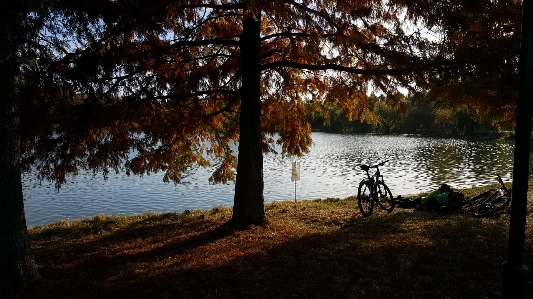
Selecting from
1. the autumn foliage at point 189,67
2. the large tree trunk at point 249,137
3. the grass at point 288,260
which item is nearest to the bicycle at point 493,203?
the grass at point 288,260

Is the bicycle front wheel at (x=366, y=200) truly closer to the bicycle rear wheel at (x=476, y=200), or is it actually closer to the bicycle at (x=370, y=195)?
the bicycle at (x=370, y=195)

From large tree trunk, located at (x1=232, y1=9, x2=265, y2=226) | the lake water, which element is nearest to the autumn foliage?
large tree trunk, located at (x1=232, y1=9, x2=265, y2=226)

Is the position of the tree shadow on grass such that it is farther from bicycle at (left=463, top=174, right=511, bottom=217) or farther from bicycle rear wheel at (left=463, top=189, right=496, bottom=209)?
bicycle rear wheel at (left=463, top=189, right=496, bottom=209)

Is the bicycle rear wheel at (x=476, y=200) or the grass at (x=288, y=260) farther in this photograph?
the bicycle rear wheel at (x=476, y=200)

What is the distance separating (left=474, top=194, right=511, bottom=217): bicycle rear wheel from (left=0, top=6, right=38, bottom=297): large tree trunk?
29.3 feet

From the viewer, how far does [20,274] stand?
17.2 feet

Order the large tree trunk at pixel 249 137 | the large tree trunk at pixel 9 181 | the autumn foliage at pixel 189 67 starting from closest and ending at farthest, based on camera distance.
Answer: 1. the large tree trunk at pixel 9 181
2. the autumn foliage at pixel 189 67
3. the large tree trunk at pixel 249 137

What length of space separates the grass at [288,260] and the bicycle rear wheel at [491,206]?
23 cm

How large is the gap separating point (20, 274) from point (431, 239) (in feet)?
21.0

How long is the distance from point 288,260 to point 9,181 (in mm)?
3958

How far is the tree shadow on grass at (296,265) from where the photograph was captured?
203 inches

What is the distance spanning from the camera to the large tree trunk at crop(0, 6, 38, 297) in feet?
16.5

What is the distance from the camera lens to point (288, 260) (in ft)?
20.4

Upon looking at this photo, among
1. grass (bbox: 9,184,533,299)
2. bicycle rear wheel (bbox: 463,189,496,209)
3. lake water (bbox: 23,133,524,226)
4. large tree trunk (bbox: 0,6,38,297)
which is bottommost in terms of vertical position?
lake water (bbox: 23,133,524,226)
